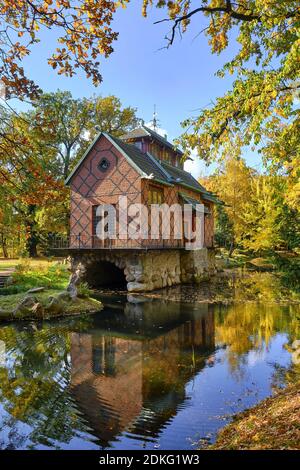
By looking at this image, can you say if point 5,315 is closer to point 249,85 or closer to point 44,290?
point 44,290

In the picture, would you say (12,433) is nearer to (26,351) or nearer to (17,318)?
(26,351)

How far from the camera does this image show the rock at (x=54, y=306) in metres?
10.8

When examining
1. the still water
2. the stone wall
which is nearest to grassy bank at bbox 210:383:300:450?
the still water

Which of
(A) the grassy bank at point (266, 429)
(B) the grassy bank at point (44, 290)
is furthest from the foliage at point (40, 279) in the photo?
(A) the grassy bank at point (266, 429)

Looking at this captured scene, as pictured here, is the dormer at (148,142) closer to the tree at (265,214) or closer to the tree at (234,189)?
the tree at (265,214)

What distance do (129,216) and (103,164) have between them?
128 inches

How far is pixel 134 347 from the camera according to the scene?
26.0ft

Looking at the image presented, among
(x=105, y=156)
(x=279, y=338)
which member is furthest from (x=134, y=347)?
(x=105, y=156)

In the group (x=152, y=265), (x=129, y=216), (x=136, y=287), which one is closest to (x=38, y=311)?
(x=136, y=287)

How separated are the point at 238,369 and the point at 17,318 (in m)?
7.03

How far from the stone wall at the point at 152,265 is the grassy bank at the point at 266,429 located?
37.6 feet

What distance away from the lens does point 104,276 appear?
65.1 ft

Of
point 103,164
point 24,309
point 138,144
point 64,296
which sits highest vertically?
point 138,144

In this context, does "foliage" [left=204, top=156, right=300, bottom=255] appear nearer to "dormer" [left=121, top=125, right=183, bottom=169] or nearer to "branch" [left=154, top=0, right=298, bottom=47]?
"dormer" [left=121, top=125, right=183, bottom=169]
